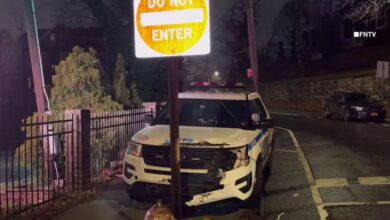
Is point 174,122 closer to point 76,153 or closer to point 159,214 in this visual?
point 159,214

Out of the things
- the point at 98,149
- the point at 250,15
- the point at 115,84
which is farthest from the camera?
the point at 250,15

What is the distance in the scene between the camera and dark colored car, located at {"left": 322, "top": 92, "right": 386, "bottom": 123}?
2380 cm

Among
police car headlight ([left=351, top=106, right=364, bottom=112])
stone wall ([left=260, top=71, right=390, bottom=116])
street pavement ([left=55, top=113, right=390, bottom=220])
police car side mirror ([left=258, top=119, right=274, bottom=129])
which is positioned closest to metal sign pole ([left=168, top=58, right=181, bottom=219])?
street pavement ([left=55, top=113, right=390, bottom=220])

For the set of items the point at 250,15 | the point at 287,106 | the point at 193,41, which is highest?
the point at 250,15

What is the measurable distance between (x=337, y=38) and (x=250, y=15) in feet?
92.3

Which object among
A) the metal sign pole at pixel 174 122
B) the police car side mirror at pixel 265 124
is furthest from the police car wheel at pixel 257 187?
the metal sign pole at pixel 174 122

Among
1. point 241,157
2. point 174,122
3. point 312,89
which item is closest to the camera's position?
point 174,122

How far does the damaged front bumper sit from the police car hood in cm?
34

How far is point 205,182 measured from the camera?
6.62m

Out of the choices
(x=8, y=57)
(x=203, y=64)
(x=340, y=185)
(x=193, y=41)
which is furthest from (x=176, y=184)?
(x=203, y=64)

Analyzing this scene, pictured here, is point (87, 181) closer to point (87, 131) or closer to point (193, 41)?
point (87, 131)

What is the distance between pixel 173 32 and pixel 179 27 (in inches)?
2.9

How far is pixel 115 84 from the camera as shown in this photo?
45.2 feet

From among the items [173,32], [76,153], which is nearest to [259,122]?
[76,153]
